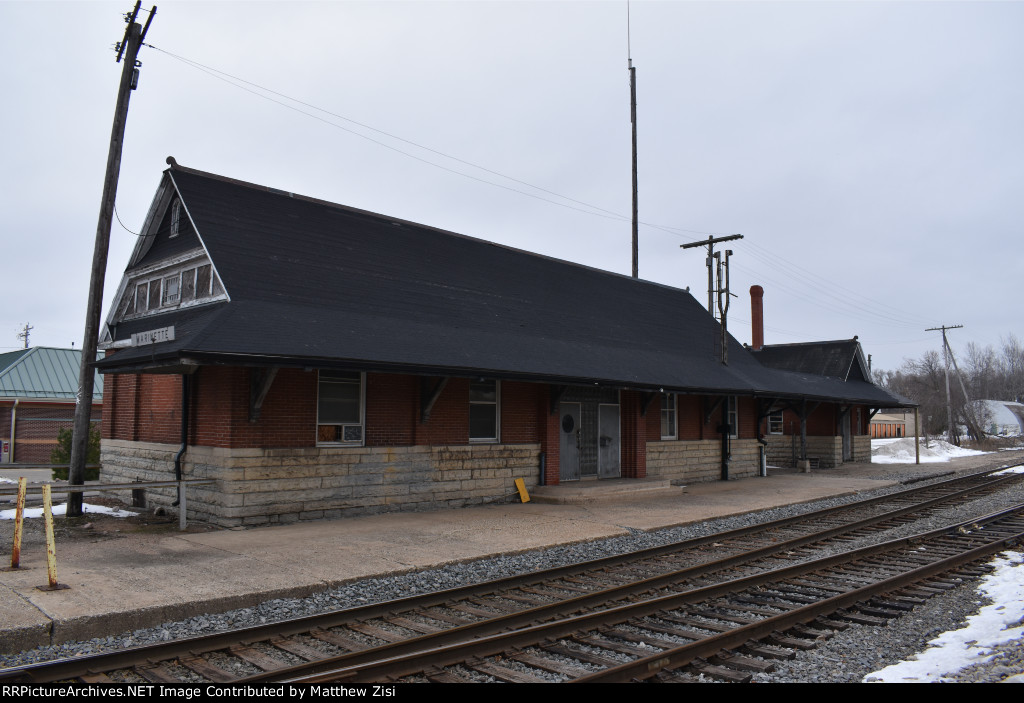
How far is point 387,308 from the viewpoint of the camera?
14586 mm

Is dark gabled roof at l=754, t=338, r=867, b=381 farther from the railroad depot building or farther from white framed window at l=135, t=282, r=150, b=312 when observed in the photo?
white framed window at l=135, t=282, r=150, b=312

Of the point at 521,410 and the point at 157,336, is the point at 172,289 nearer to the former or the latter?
the point at 157,336

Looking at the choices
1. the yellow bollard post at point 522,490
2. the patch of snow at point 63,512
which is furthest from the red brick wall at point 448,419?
the patch of snow at point 63,512

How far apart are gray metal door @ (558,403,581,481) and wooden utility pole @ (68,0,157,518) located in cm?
981

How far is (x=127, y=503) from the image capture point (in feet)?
47.2

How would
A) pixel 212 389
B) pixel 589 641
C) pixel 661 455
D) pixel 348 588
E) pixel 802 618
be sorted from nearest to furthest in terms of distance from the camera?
pixel 589 641 → pixel 802 618 → pixel 348 588 → pixel 212 389 → pixel 661 455

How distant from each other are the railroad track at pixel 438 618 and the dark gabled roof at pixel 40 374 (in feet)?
95.8

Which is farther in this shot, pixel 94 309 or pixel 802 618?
pixel 94 309

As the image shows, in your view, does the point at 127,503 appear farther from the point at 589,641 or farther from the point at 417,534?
the point at 589,641

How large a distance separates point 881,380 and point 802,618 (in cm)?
12053

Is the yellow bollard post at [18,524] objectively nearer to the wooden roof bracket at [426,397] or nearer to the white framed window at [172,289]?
the white framed window at [172,289]

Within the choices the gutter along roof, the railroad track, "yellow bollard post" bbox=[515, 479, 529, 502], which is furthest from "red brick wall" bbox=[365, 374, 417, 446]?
the railroad track

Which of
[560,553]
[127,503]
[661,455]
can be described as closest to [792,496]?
[661,455]

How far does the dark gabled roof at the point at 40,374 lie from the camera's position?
103 feet
